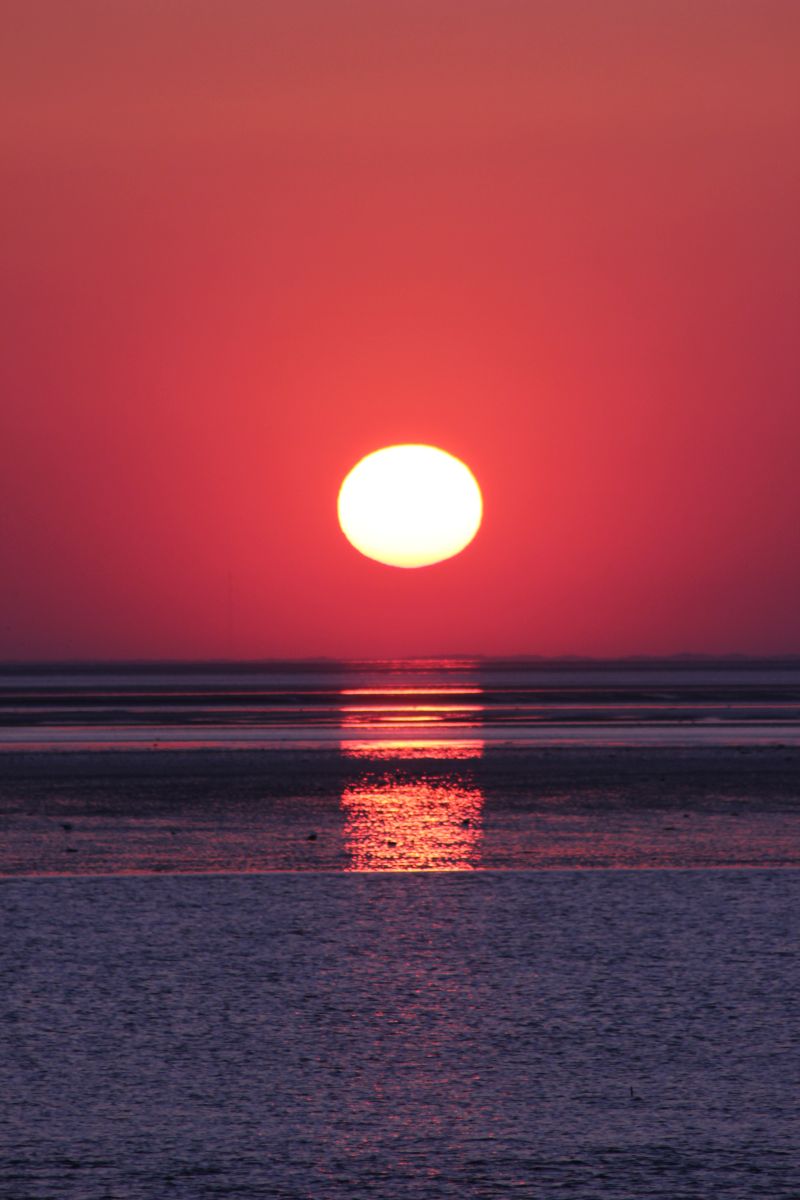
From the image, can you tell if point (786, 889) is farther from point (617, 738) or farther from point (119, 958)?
point (617, 738)

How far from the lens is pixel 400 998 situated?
8.45 metres

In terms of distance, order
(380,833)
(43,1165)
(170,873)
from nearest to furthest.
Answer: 1. (43,1165)
2. (170,873)
3. (380,833)

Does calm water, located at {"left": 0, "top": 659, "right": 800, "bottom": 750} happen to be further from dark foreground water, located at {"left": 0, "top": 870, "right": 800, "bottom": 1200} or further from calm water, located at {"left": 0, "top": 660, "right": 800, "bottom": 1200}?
dark foreground water, located at {"left": 0, "top": 870, "right": 800, "bottom": 1200}

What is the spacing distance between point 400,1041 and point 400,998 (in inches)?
33.2

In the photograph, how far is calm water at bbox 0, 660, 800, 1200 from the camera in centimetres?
590

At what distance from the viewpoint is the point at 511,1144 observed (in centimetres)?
607

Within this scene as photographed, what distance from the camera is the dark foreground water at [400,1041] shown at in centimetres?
580

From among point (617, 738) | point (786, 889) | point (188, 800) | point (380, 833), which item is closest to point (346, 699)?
point (617, 738)

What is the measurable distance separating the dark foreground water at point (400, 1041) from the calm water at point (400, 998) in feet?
0.06

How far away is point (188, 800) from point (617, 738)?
15.7 metres

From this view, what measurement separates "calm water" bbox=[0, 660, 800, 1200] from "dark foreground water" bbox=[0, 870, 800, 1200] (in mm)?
19

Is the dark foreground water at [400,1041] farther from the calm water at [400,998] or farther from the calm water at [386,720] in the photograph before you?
the calm water at [386,720]

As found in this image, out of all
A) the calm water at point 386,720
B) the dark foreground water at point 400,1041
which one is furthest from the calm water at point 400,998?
the calm water at point 386,720

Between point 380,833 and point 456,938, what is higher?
point 380,833
